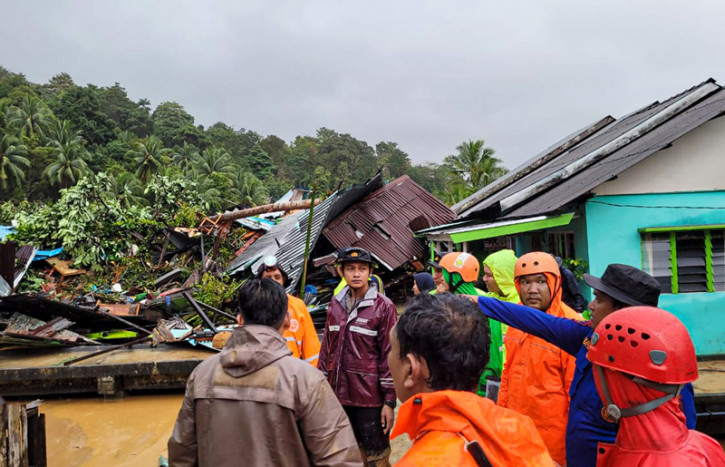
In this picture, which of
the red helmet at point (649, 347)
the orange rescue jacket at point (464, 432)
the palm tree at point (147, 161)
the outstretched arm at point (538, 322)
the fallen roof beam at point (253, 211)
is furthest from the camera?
the palm tree at point (147, 161)

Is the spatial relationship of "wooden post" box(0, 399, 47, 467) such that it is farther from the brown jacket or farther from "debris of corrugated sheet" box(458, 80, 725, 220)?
"debris of corrugated sheet" box(458, 80, 725, 220)

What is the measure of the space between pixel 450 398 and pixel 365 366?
7.02ft

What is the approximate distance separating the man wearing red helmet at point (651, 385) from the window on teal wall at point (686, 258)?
6.71 meters

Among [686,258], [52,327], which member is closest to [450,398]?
[52,327]

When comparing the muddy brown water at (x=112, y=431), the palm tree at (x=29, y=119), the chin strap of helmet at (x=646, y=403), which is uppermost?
the palm tree at (x=29, y=119)

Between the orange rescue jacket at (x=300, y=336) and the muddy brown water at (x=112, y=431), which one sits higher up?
the orange rescue jacket at (x=300, y=336)

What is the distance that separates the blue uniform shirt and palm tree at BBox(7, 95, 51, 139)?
156 feet

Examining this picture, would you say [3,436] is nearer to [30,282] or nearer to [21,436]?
[21,436]

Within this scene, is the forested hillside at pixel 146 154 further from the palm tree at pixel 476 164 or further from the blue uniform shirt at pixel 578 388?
the blue uniform shirt at pixel 578 388

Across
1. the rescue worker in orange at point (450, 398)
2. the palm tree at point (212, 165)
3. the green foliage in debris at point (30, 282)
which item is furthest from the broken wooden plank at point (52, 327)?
the palm tree at point (212, 165)

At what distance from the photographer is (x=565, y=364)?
2459 millimetres

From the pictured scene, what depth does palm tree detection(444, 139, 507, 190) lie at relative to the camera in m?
28.0

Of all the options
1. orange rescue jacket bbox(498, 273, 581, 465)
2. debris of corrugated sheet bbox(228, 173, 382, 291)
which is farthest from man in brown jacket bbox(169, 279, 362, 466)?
debris of corrugated sheet bbox(228, 173, 382, 291)

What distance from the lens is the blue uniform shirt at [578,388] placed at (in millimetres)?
1930
